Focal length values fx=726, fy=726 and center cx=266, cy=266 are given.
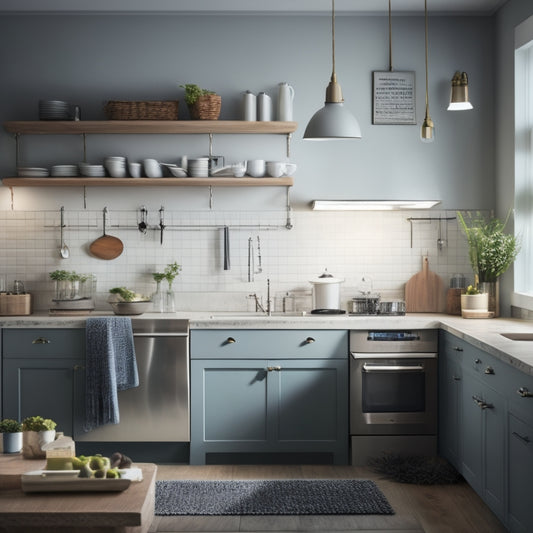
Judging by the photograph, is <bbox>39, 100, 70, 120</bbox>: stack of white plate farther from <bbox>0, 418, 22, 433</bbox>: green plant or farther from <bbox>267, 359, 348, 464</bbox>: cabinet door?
<bbox>0, 418, 22, 433</bbox>: green plant

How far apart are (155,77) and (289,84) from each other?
94cm

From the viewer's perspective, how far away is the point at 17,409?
179 inches

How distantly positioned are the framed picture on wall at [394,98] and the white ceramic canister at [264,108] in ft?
2.48

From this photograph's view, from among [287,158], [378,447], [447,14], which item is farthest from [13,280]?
[447,14]

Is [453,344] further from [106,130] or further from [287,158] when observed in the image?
[106,130]

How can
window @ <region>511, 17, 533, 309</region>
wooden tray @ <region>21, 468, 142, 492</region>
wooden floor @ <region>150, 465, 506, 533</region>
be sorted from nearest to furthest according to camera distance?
1. wooden tray @ <region>21, 468, 142, 492</region>
2. wooden floor @ <region>150, 465, 506, 533</region>
3. window @ <region>511, 17, 533, 309</region>

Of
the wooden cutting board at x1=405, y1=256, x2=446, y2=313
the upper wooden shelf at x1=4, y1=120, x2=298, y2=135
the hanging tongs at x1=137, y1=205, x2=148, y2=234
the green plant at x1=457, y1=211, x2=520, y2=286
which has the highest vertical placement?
the upper wooden shelf at x1=4, y1=120, x2=298, y2=135

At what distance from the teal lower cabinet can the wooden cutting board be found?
2.19 ft

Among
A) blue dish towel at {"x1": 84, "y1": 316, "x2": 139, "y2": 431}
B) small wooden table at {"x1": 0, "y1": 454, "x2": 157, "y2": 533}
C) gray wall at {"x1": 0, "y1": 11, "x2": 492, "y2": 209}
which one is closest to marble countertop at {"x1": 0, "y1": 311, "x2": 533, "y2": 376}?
blue dish towel at {"x1": 84, "y1": 316, "x2": 139, "y2": 431}

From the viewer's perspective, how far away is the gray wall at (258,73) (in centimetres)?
510

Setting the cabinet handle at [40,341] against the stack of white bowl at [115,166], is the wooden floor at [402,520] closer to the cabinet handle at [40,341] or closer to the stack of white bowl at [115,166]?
the cabinet handle at [40,341]

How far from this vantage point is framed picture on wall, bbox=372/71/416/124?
16.7ft

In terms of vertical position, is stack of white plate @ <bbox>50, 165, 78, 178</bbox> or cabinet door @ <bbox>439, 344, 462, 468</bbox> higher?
stack of white plate @ <bbox>50, 165, 78, 178</bbox>

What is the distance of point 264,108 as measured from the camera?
4.94m
